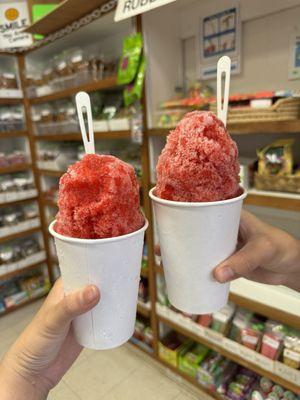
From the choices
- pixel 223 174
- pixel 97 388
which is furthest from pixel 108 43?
pixel 97 388

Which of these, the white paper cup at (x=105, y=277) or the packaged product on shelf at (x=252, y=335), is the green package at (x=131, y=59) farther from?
the packaged product on shelf at (x=252, y=335)

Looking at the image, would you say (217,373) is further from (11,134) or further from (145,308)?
(11,134)

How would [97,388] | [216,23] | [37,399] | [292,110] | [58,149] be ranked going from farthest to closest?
[58,149] → [97,388] → [216,23] → [292,110] → [37,399]

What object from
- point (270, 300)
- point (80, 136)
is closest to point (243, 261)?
point (270, 300)

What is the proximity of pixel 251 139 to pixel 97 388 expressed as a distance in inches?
68.0

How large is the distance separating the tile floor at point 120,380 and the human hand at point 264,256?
1.30 m

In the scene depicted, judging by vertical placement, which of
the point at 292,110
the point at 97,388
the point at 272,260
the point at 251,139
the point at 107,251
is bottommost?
the point at 97,388

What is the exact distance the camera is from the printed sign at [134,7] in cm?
119

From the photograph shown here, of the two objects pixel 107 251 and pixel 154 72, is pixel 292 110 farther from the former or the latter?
pixel 107 251

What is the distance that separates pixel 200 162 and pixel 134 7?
3.47 ft

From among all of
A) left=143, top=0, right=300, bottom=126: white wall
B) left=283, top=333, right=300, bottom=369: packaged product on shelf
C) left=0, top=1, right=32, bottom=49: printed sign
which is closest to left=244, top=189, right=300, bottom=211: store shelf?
left=143, top=0, right=300, bottom=126: white wall

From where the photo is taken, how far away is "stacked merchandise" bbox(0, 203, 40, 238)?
2564 mm

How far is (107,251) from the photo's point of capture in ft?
1.77

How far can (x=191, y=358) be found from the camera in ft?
6.03
